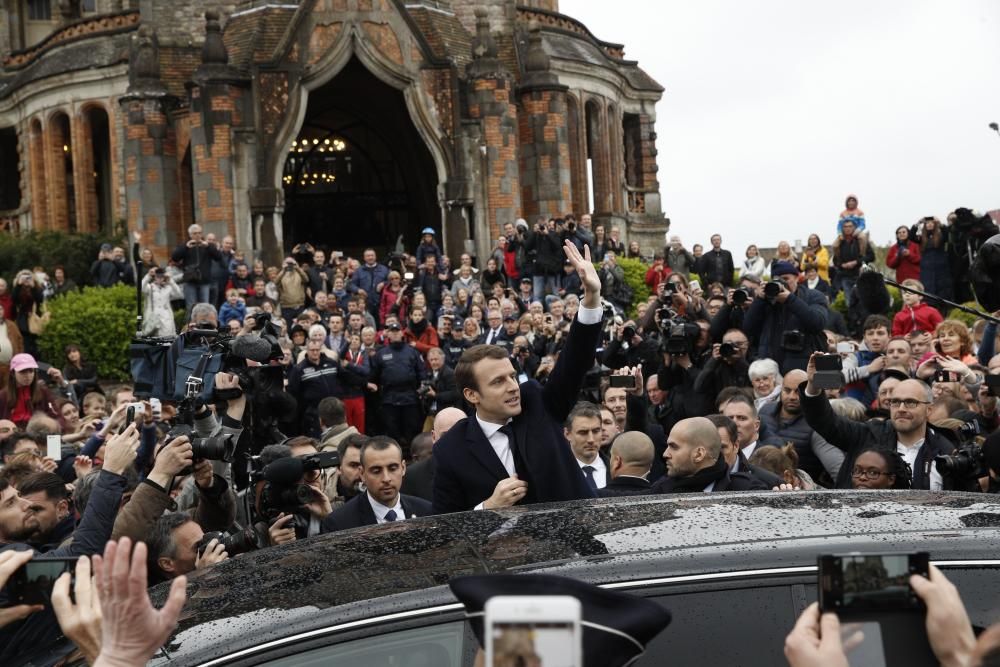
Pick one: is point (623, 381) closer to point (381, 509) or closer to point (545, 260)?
point (381, 509)

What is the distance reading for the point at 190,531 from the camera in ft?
19.1

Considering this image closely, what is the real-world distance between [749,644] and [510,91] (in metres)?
27.7

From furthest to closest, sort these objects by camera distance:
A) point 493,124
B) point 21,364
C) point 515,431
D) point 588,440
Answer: point 493,124 → point 21,364 → point 588,440 → point 515,431

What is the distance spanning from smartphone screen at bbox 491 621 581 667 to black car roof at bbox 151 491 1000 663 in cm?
151

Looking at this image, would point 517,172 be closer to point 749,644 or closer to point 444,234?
point 444,234

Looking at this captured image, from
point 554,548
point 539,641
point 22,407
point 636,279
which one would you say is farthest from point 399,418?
point 539,641

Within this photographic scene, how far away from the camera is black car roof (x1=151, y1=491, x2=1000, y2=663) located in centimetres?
354

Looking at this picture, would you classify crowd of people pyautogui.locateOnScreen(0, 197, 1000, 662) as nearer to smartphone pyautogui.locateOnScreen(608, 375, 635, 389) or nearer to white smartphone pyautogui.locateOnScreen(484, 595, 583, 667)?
smartphone pyautogui.locateOnScreen(608, 375, 635, 389)

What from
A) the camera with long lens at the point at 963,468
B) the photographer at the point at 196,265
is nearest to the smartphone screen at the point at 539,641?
the camera with long lens at the point at 963,468

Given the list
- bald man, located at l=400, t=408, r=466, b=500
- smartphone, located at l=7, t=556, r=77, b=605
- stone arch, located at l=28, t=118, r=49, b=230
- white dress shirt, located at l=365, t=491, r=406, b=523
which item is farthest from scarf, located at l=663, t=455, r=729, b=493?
stone arch, located at l=28, t=118, r=49, b=230

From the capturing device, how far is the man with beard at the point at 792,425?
930 centimetres

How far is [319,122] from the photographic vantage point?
33312mm

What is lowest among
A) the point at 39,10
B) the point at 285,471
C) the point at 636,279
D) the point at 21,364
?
the point at 285,471

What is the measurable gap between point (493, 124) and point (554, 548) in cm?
2666
